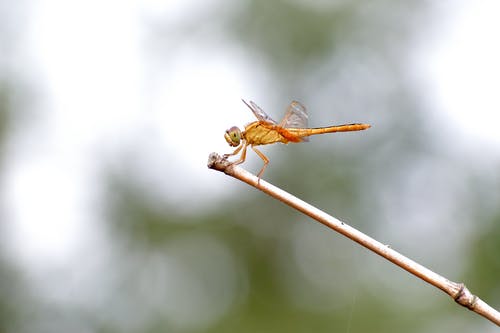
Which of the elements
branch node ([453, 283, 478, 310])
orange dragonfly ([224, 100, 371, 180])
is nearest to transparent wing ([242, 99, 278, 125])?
orange dragonfly ([224, 100, 371, 180])

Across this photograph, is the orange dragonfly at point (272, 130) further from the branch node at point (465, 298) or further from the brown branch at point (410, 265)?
the branch node at point (465, 298)

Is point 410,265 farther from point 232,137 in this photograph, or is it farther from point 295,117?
point 295,117

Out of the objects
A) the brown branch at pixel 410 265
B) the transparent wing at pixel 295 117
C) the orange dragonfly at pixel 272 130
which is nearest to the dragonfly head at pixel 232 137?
the orange dragonfly at pixel 272 130

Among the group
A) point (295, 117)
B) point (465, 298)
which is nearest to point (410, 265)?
point (465, 298)

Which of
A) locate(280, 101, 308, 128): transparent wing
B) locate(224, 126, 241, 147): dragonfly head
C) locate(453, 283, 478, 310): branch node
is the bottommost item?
locate(453, 283, 478, 310): branch node

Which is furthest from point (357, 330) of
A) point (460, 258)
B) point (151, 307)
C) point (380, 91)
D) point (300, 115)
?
point (300, 115)

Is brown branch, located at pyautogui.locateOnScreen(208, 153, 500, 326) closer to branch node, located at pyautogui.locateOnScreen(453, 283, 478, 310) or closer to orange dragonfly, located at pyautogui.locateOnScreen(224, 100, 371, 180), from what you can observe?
branch node, located at pyautogui.locateOnScreen(453, 283, 478, 310)

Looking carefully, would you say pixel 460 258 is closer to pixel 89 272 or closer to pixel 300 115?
pixel 89 272
